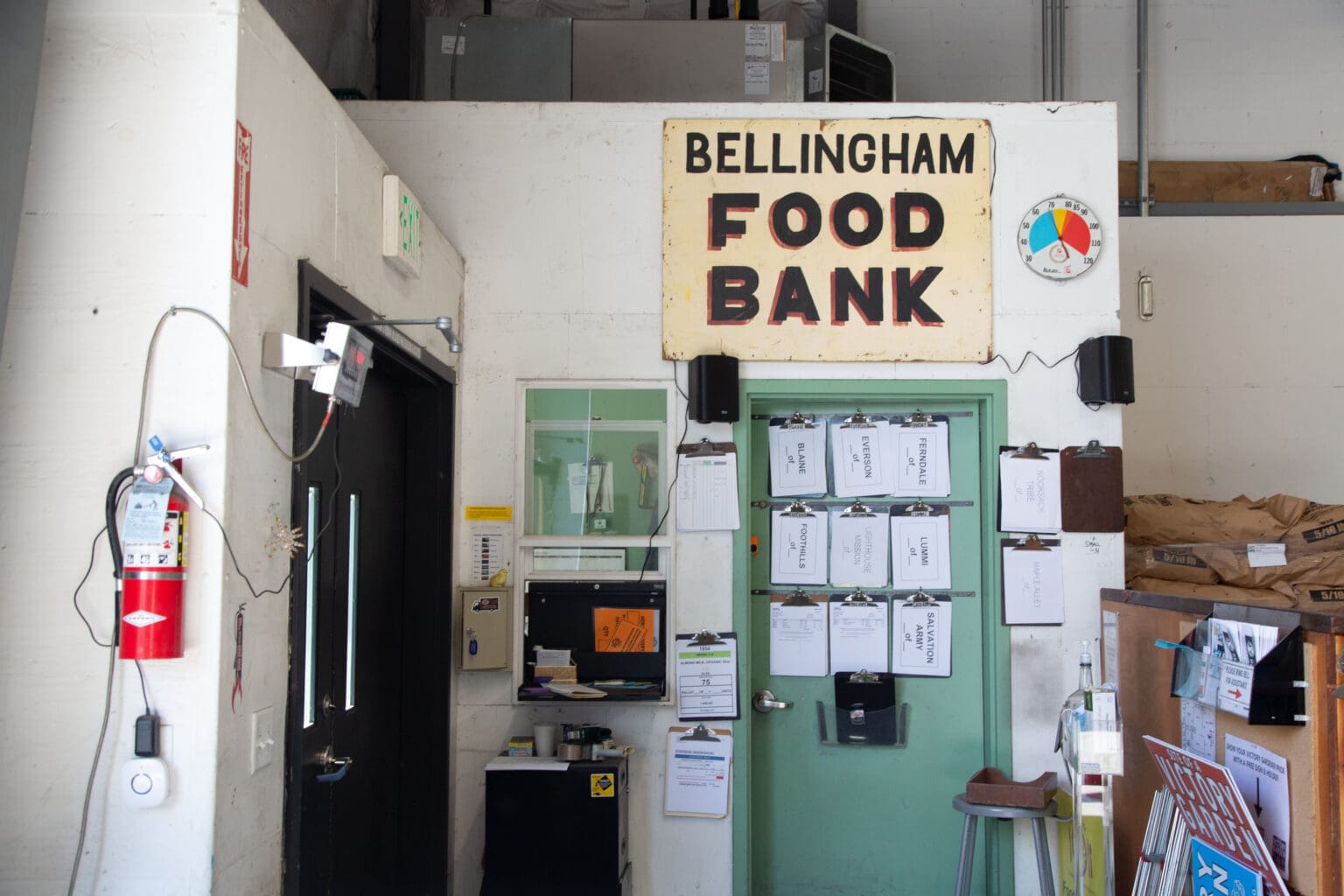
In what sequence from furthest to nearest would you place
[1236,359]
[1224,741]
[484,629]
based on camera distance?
[1236,359] → [484,629] → [1224,741]

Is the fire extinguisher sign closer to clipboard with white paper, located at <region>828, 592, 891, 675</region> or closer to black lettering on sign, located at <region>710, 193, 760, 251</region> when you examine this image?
black lettering on sign, located at <region>710, 193, 760, 251</region>

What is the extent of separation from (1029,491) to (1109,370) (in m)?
0.48

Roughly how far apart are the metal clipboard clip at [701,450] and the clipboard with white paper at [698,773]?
3.03ft

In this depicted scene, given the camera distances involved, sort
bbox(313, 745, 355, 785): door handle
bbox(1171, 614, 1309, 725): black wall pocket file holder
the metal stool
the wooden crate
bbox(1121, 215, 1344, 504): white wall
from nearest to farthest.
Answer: bbox(1171, 614, 1309, 725): black wall pocket file holder, bbox(313, 745, 355, 785): door handle, the metal stool, bbox(1121, 215, 1344, 504): white wall, the wooden crate

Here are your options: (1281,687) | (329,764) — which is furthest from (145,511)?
(1281,687)

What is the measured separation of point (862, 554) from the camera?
4043 millimetres

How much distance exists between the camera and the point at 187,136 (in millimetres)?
1968

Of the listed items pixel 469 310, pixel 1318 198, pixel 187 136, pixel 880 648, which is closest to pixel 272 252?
pixel 187 136

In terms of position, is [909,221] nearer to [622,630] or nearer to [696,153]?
[696,153]

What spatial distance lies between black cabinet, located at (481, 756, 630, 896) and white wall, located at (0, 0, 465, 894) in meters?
1.49

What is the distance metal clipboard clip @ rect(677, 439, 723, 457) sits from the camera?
12.8 feet

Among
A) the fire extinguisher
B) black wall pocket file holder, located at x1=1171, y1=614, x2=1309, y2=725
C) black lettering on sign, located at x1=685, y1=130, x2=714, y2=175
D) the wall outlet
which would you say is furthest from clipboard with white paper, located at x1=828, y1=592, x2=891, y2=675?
the fire extinguisher

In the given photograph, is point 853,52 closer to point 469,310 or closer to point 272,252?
point 469,310

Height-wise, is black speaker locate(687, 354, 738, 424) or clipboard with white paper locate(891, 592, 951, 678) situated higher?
black speaker locate(687, 354, 738, 424)
